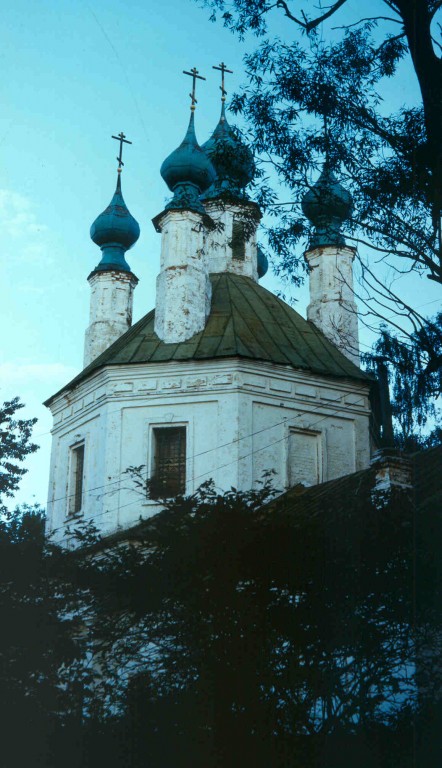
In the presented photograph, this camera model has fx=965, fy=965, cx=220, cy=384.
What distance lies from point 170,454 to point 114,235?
22.5 ft

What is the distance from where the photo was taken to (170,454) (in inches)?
653

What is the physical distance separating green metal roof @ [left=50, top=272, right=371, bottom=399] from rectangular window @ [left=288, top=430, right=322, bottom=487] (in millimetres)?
1174

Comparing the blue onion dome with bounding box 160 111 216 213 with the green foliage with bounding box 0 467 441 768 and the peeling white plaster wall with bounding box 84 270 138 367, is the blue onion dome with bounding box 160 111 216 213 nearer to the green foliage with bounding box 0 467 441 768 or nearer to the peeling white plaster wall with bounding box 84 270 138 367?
the peeling white plaster wall with bounding box 84 270 138 367

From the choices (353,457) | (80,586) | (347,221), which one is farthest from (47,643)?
(353,457)

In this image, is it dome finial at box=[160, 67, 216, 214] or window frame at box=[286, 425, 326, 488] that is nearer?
window frame at box=[286, 425, 326, 488]

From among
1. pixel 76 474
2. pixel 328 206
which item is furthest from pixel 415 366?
pixel 76 474

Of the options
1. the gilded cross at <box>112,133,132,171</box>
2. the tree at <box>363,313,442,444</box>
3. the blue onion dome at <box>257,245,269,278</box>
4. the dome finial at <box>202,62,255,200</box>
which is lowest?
the tree at <box>363,313,442,444</box>

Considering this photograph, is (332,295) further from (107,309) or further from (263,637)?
(263,637)

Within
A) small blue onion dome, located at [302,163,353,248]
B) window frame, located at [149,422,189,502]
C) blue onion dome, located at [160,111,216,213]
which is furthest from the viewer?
blue onion dome, located at [160,111,216,213]

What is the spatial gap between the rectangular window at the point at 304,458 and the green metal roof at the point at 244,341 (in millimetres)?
1174

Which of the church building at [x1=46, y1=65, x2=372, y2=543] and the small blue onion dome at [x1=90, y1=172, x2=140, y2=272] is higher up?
the small blue onion dome at [x1=90, y1=172, x2=140, y2=272]

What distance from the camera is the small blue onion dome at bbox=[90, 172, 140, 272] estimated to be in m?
21.4

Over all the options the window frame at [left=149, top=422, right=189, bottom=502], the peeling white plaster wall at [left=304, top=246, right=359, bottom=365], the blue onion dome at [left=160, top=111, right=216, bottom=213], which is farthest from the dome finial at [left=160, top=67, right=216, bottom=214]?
the window frame at [left=149, top=422, right=189, bottom=502]

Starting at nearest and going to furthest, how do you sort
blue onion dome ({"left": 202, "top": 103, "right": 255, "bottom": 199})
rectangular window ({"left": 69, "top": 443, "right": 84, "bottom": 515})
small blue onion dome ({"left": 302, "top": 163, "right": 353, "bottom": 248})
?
small blue onion dome ({"left": 302, "top": 163, "right": 353, "bottom": 248}), blue onion dome ({"left": 202, "top": 103, "right": 255, "bottom": 199}), rectangular window ({"left": 69, "top": 443, "right": 84, "bottom": 515})
